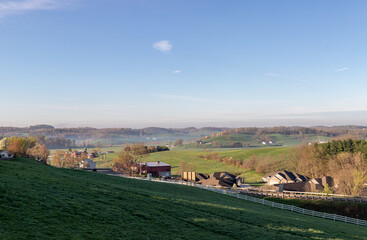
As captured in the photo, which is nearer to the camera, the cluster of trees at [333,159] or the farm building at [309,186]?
the farm building at [309,186]

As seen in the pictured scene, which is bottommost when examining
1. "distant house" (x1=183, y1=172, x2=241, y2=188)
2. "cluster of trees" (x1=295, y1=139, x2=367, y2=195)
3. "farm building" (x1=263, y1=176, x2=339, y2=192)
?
"distant house" (x1=183, y1=172, x2=241, y2=188)

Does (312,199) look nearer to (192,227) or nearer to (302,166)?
(192,227)

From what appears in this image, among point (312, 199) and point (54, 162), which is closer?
point (312, 199)

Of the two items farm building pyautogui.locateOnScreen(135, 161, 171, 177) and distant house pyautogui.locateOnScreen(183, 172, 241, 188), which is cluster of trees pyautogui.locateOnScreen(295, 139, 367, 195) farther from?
farm building pyautogui.locateOnScreen(135, 161, 171, 177)

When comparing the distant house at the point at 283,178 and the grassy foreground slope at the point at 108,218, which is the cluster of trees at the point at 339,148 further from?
the grassy foreground slope at the point at 108,218

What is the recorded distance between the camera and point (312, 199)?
136ft

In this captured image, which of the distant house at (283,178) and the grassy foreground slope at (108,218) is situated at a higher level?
the grassy foreground slope at (108,218)

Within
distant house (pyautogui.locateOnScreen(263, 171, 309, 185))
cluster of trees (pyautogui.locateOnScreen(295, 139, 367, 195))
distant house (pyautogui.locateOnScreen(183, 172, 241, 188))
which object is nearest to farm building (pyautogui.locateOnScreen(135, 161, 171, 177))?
distant house (pyautogui.locateOnScreen(183, 172, 241, 188))

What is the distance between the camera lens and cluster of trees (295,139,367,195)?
62603mm

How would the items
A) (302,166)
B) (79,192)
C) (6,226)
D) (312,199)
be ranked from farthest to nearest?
(302,166) < (312,199) < (79,192) < (6,226)

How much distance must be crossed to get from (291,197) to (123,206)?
35326 mm

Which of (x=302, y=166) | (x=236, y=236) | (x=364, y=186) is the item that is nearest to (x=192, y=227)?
(x=236, y=236)

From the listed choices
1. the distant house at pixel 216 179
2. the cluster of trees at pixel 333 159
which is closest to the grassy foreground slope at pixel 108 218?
the cluster of trees at pixel 333 159

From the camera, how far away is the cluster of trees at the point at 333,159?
62603 mm
